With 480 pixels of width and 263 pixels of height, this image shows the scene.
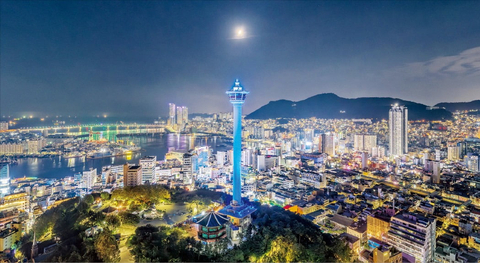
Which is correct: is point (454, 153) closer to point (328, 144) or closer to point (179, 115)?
point (328, 144)

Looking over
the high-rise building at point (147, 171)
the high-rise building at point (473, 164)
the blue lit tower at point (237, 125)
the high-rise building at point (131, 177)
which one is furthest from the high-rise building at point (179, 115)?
the high-rise building at point (473, 164)

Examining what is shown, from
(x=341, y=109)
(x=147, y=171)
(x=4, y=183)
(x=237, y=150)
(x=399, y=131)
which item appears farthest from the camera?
(x=341, y=109)

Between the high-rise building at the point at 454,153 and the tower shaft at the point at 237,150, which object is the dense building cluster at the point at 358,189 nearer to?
the high-rise building at the point at 454,153


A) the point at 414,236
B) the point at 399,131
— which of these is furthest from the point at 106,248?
the point at 399,131

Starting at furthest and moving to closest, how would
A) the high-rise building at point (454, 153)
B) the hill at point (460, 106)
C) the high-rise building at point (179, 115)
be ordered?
the high-rise building at point (179, 115), the hill at point (460, 106), the high-rise building at point (454, 153)

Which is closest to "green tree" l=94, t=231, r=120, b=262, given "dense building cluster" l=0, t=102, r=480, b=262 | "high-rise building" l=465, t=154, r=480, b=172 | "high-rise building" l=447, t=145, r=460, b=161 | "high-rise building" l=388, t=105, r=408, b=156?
"dense building cluster" l=0, t=102, r=480, b=262

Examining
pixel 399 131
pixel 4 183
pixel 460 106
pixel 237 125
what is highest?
pixel 460 106

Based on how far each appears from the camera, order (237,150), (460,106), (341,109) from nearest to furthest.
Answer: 1. (237,150)
2. (460,106)
3. (341,109)
